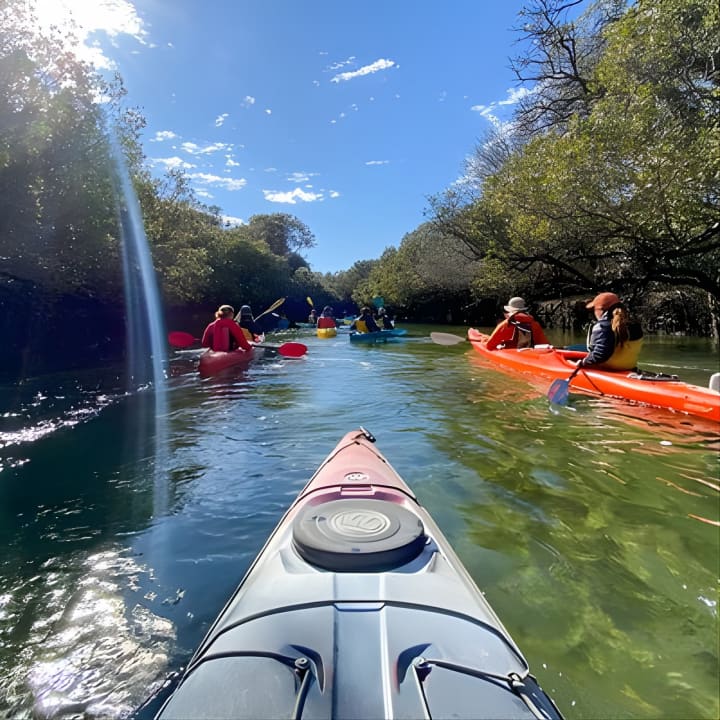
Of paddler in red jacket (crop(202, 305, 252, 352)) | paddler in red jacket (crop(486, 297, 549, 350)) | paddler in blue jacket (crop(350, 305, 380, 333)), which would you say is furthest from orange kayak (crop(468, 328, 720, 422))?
paddler in blue jacket (crop(350, 305, 380, 333))

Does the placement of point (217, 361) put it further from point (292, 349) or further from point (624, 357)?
point (624, 357)

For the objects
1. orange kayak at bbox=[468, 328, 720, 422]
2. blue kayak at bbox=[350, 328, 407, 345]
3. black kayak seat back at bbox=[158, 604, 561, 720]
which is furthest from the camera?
blue kayak at bbox=[350, 328, 407, 345]

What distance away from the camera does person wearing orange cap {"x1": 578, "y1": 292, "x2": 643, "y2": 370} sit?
21.7ft

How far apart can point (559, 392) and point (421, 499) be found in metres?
3.69

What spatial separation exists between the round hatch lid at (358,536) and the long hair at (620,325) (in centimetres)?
562

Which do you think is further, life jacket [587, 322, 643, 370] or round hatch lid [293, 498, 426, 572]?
life jacket [587, 322, 643, 370]

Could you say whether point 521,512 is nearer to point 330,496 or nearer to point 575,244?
point 330,496

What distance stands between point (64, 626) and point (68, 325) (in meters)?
16.0

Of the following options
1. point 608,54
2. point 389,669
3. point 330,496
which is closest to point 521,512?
point 330,496

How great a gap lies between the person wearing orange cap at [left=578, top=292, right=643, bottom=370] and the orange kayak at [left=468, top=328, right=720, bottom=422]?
162mm

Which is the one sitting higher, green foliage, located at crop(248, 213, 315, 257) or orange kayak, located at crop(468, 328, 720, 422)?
green foliage, located at crop(248, 213, 315, 257)

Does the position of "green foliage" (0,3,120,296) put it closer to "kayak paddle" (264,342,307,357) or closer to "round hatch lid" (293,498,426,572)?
"kayak paddle" (264,342,307,357)

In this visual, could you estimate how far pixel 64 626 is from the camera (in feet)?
7.83

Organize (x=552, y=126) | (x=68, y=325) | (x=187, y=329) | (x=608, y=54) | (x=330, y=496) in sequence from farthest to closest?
(x=187, y=329)
(x=552, y=126)
(x=68, y=325)
(x=608, y=54)
(x=330, y=496)
